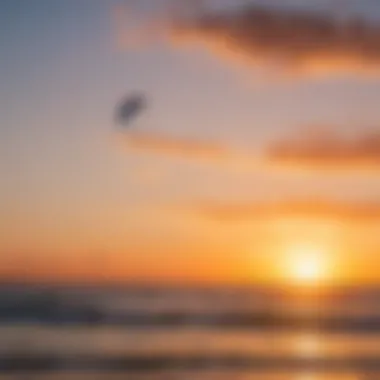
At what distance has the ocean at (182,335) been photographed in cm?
1102

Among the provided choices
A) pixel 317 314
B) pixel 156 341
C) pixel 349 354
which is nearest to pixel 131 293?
pixel 317 314

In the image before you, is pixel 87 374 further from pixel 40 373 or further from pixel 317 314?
pixel 317 314

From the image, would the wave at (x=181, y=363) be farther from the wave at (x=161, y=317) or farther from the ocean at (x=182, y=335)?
the wave at (x=161, y=317)

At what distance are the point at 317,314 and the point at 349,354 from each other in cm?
680

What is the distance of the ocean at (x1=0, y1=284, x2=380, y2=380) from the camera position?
36.1ft

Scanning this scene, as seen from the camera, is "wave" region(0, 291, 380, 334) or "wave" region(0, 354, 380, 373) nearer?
"wave" region(0, 354, 380, 373)

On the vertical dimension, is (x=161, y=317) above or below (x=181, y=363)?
above

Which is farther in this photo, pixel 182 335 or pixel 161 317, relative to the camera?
pixel 161 317

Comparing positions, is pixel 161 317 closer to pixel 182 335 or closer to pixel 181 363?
pixel 182 335

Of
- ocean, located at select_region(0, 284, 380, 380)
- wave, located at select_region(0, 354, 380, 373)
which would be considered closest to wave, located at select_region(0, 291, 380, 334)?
ocean, located at select_region(0, 284, 380, 380)

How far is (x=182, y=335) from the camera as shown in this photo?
14586 mm

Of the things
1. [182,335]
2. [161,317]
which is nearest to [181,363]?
[182,335]

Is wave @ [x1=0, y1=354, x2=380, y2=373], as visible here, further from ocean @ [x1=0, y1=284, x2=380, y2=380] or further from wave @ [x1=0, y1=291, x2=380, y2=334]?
wave @ [x1=0, y1=291, x2=380, y2=334]

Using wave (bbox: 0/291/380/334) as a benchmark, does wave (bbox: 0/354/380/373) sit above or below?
below
